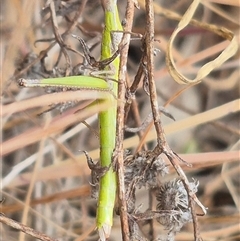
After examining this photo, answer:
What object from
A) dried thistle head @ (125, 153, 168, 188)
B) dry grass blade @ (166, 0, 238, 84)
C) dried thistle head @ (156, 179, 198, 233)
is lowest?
dried thistle head @ (156, 179, 198, 233)

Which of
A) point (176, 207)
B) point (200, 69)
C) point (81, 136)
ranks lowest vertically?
point (176, 207)

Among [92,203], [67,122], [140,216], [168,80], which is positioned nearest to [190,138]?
[168,80]

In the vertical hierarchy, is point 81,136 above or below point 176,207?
above

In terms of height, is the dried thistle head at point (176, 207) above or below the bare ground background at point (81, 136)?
below

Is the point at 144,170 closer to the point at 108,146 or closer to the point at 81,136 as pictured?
the point at 108,146

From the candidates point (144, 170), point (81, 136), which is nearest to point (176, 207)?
point (144, 170)
